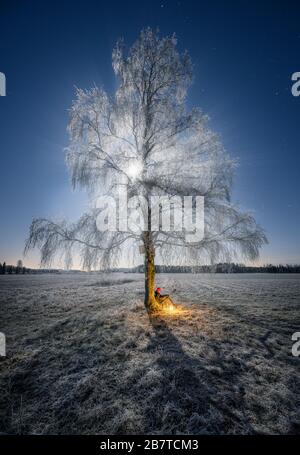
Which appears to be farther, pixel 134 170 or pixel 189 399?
pixel 134 170

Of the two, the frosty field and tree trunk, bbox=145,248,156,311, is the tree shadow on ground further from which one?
tree trunk, bbox=145,248,156,311

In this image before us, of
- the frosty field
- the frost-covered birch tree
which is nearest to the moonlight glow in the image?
the frost-covered birch tree

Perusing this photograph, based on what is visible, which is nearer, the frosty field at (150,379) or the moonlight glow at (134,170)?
the frosty field at (150,379)

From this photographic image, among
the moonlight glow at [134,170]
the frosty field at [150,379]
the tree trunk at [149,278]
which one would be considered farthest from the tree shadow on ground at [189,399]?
the moonlight glow at [134,170]

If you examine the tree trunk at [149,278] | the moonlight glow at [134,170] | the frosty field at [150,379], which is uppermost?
the moonlight glow at [134,170]

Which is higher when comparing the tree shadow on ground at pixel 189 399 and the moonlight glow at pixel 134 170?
the moonlight glow at pixel 134 170

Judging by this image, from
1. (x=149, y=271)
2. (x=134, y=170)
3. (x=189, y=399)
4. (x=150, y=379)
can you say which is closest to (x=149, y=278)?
(x=149, y=271)

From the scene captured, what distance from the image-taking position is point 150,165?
8664mm

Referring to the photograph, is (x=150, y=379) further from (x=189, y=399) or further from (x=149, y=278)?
(x=149, y=278)

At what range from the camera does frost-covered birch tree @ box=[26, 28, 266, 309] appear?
8.28 m

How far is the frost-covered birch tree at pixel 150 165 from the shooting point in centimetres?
828

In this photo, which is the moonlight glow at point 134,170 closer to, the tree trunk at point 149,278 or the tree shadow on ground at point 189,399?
the tree trunk at point 149,278
